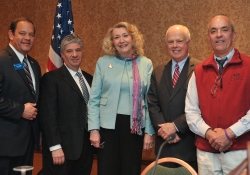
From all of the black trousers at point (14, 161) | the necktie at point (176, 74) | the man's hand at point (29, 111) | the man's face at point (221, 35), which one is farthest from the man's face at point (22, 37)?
the man's face at point (221, 35)

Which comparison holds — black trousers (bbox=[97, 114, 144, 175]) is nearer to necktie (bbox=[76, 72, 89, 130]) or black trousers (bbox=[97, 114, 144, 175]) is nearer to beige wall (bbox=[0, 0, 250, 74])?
necktie (bbox=[76, 72, 89, 130])

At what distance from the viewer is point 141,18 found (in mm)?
4688

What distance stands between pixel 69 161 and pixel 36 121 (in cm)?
43

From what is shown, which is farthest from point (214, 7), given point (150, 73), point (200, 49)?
point (150, 73)

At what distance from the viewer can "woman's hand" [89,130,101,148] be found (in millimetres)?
3090

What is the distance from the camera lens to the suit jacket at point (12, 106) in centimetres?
297

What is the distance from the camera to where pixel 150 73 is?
3.21 meters

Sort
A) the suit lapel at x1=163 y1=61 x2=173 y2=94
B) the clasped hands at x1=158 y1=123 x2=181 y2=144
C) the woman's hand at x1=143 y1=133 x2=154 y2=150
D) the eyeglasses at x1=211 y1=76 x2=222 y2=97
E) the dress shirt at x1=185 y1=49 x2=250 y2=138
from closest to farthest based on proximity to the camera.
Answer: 1. the dress shirt at x1=185 y1=49 x2=250 y2=138
2. the eyeglasses at x1=211 y1=76 x2=222 y2=97
3. the clasped hands at x1=158 y1=123 x2=181 y2=144
4. the suit lapel at x1=163 y1=61 x2=173 y2=94
5. the woman's hand at x1=143 y1=133 x2=154 y2=150

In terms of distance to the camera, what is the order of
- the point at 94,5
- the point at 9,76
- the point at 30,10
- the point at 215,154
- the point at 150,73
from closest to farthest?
1. the point at 215,154
2. the point at 9,76
3. the point at 150,73
4. the point at 94,5
5. the point at 30,10

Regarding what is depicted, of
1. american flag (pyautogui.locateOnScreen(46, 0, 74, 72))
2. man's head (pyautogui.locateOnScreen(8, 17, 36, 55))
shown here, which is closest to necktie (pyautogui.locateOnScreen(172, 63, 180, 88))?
man's head (pyautogui.locateOnScreen(8, 17, 36, 55))

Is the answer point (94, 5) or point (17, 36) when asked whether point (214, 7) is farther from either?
point (17, 36)

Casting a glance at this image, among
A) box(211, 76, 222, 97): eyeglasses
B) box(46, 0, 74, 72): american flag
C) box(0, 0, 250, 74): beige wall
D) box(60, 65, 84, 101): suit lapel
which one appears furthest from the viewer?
box(0, 0, 250, 74): beige wall

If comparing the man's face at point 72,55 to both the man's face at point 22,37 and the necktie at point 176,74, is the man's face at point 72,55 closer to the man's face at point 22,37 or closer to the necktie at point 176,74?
the man's face at point 22,37

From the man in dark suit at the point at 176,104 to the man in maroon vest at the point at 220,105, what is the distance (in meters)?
0.13
